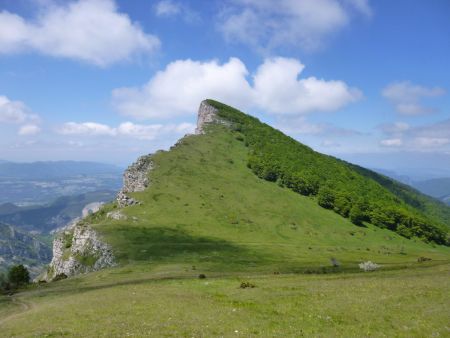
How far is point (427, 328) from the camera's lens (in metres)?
24.9

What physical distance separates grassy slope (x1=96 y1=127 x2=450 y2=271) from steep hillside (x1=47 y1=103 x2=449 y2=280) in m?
0.26

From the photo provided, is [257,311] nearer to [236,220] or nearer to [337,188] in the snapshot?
[236,220]

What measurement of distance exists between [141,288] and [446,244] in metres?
145

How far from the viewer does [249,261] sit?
7294 centimetres

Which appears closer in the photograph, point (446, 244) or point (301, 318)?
point (301, 318)

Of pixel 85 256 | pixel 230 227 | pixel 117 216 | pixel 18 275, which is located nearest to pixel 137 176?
pixel 117 216

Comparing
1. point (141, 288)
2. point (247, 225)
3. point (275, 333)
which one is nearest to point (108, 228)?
point (247, 225)

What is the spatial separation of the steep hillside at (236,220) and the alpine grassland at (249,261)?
1.95ft

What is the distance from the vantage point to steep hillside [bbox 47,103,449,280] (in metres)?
80.3

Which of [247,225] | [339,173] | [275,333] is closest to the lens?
[275,333]

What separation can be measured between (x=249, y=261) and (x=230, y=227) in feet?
124

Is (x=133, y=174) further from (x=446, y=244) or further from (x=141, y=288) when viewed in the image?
(x=446, y=244)

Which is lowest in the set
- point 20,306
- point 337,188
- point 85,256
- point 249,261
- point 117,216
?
point 85,256

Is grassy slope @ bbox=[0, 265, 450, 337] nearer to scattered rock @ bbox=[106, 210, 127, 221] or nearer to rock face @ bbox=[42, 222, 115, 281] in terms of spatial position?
rock face @ bbox=[42, 222, 115, 281]
